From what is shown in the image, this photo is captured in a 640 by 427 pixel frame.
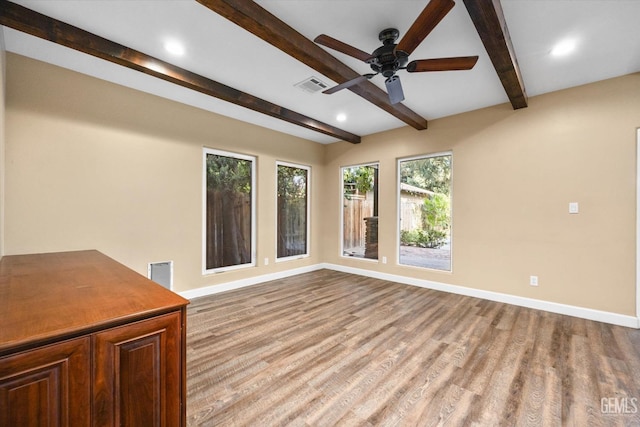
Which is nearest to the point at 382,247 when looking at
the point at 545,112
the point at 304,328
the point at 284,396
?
the point at 304,328

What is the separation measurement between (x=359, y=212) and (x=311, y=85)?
116 inches

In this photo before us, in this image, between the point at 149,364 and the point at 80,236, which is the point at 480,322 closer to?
the point at 149,364

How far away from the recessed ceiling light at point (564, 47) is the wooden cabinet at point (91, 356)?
351 centimetres

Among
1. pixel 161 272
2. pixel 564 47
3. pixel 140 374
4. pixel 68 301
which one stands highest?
pixel 564 47

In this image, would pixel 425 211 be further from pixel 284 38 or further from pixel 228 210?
pixel 284 38

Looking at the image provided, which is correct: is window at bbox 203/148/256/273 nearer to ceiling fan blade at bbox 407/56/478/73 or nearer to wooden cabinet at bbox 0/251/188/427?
wooden cabinet at bbox 0/251/188/427

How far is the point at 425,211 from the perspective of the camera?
176 inches

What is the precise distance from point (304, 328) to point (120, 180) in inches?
105

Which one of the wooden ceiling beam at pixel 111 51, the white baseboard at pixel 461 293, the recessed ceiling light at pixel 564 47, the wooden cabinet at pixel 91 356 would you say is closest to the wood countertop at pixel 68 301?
the wooden cabinet at pixel 91 356

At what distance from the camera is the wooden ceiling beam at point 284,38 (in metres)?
1.83

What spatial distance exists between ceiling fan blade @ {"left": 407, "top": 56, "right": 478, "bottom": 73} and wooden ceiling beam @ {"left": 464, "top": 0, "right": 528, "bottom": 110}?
0.20 m

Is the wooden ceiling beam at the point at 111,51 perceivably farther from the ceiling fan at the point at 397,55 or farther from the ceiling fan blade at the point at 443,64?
the ceiling fan blade at the point at 443,64

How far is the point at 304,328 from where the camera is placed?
9.07 ft

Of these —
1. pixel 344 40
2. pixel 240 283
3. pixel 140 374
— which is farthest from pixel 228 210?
pixel 140 374
